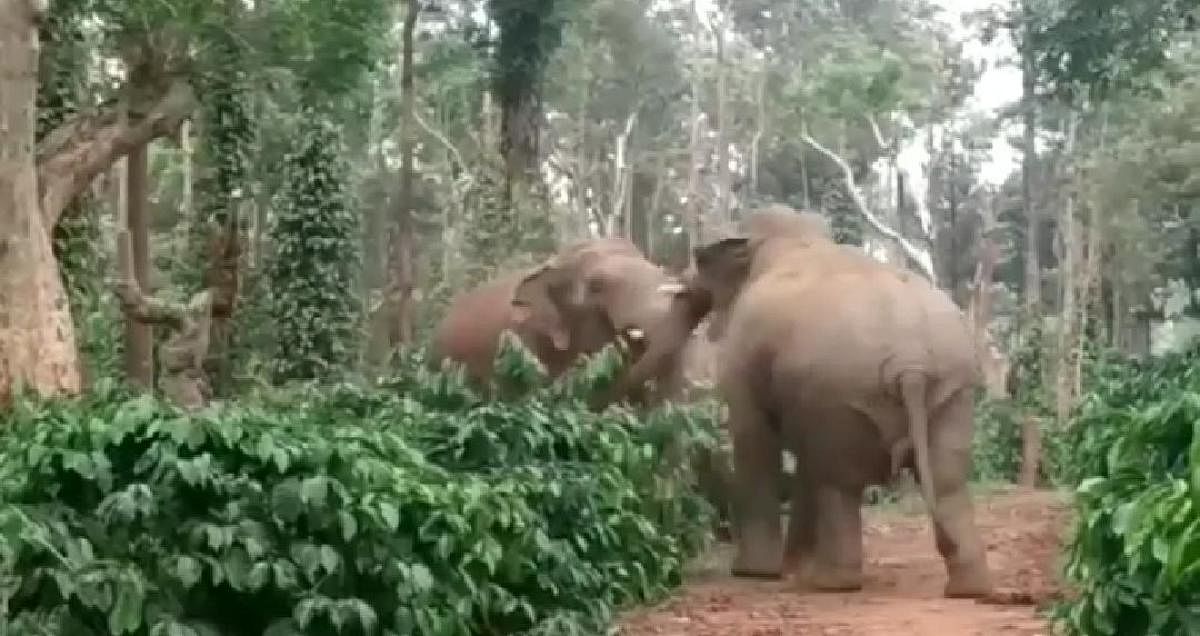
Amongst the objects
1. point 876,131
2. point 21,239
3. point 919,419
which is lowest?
point 919,419

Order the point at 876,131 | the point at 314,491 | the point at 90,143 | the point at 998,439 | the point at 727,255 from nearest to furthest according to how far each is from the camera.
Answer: the point at 314,491 → the point at 90,143 → the point at 727,255 → the point at 998,439 → the point at 876,131

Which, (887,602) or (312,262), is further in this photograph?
(312,262)

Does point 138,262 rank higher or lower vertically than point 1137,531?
higher

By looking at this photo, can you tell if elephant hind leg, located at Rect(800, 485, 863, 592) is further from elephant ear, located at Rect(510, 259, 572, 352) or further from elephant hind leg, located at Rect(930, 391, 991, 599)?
elephant ear, located at Rect(510, 259, 572, 352)

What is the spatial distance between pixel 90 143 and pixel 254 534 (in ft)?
19.4

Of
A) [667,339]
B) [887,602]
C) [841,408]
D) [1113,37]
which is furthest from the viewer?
[1113,37]

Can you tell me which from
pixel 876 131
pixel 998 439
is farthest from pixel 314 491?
pixel 876 131

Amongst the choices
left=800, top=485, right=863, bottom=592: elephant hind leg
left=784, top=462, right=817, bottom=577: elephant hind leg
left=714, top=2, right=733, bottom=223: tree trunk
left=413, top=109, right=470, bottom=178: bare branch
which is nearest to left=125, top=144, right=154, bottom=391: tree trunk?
left=784, top=462, right=817, bottom=577: elephant hind leg

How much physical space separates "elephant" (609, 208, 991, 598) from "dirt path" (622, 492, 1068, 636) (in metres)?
0.26

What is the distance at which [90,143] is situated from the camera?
11.0 metres

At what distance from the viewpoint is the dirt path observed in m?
8.02

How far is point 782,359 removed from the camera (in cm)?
1012

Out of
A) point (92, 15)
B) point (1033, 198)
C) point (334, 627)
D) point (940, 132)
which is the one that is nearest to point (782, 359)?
point (334, 627)

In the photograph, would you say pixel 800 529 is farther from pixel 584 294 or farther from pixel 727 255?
pixel 584 294
